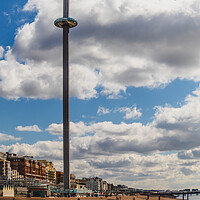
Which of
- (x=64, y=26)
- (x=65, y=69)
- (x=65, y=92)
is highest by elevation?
(x=64, y=26)

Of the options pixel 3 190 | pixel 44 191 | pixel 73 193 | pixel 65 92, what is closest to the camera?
pixel 3 190

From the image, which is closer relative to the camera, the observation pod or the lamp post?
the lamp post

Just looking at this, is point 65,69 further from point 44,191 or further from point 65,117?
point 44,191

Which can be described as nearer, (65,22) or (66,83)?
(66,83)

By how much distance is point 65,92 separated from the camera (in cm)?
14125

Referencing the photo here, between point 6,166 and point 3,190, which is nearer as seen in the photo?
point 3,190

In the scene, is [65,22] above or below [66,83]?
above

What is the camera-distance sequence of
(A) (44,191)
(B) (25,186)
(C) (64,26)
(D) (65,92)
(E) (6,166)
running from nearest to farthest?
(A) (44,191) → (B) (25,186) → (D) (65,92) → (C) (64,26) → (E) (6,166)

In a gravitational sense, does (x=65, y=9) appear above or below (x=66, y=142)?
above

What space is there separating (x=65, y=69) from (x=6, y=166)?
2932 inches

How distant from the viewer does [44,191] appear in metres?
114

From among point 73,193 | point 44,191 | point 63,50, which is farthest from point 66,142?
point 63,50

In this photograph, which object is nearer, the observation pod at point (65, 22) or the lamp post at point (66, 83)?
the lamp post at point (66, 83)

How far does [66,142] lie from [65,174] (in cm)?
1112
